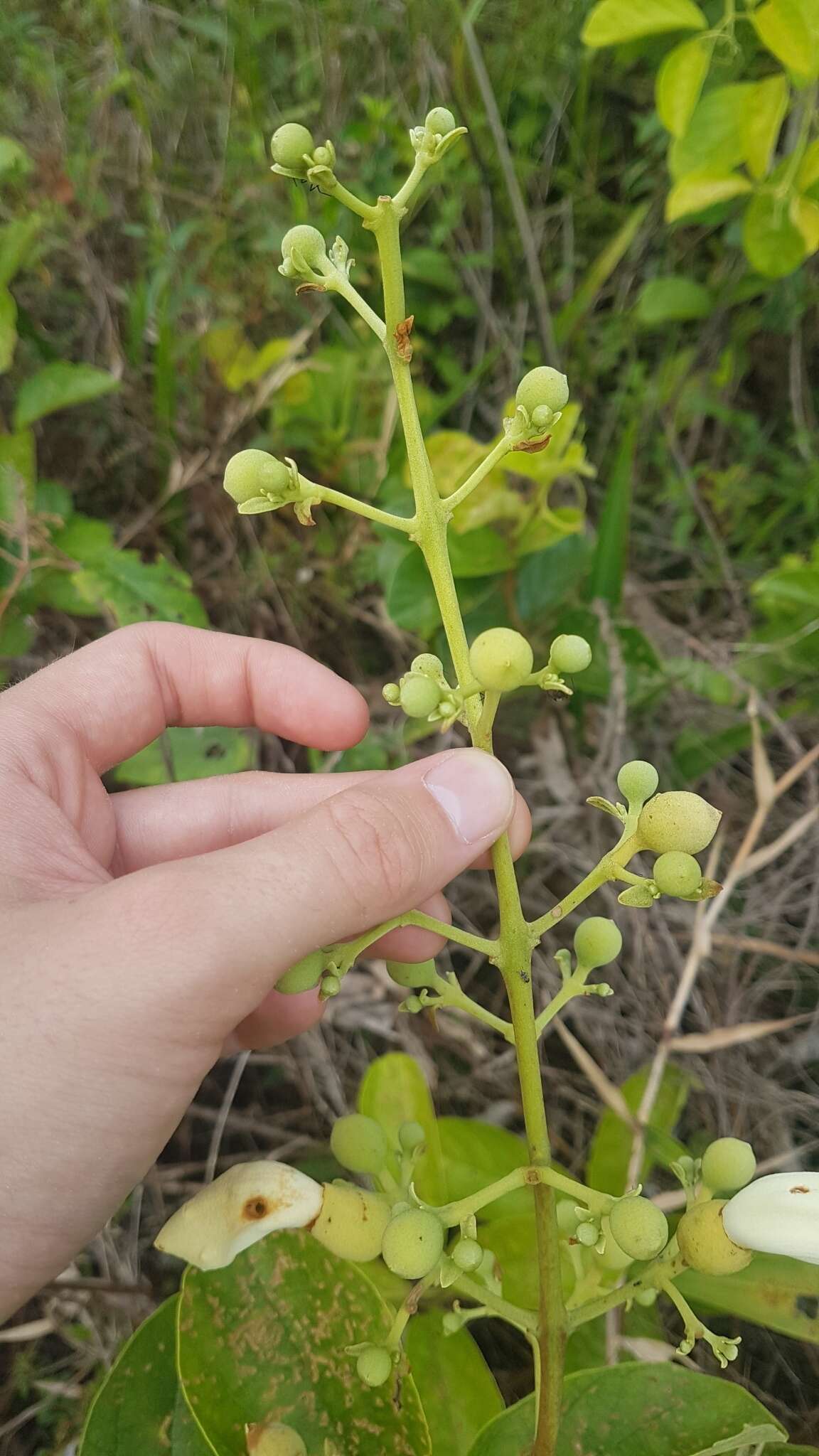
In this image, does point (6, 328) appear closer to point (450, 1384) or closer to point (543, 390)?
point (543, 390)

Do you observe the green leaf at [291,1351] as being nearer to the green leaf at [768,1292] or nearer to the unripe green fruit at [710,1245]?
the unripe green fruit at [710,1245]

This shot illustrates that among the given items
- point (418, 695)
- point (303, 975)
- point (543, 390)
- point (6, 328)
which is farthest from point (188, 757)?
point (543, 390)

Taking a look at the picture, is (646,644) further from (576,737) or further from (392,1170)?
(392,1170)

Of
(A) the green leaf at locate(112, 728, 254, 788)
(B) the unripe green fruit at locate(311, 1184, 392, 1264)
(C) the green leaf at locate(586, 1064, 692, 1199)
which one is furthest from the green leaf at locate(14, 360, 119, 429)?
(C) the green leaf at locate(586, 1064, 692, 1199)

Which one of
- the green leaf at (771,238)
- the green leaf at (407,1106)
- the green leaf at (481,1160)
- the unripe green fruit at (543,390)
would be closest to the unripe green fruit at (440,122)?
the unripe green fruit at (543,390)

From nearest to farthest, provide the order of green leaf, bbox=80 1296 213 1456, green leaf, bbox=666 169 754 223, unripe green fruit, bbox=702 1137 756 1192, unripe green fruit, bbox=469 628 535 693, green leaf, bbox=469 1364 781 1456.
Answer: unripe green fruit, bbox=469 628 535 693 → unripe green fruit, bbox=702 1137 756 1192 → green leaf, bbox=469 1364 781 1456 → green leaf, bbox=80 1296 213 1456 → green leaf, bbox=666 169 754 223

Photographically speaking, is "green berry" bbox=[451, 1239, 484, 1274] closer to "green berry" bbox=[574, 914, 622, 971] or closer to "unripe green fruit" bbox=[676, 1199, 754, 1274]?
"unripe green fruit" bbox=[676, 1199, 754, 1274]
